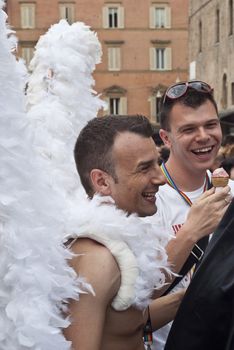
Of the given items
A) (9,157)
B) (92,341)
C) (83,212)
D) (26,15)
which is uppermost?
(26,15)

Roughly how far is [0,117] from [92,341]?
0.66 m

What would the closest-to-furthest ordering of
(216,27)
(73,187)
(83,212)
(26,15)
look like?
(83,212)
(73,187)
(216,27)
(26,15)

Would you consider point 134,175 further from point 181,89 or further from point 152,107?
point 152,107

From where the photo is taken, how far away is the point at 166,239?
2514 mm

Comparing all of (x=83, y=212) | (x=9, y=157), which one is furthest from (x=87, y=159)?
(x=9, y=157)

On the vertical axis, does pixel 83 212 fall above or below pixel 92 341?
above

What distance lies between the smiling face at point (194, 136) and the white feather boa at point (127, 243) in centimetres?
100

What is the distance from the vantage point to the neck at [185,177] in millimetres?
3371

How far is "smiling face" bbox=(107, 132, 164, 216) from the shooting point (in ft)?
7.98

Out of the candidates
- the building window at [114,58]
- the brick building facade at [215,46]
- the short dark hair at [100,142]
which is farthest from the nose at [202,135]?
the building window at [114,58]

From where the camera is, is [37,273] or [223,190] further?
[223,190]

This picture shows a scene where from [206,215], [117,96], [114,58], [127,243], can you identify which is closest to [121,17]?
[114,58]

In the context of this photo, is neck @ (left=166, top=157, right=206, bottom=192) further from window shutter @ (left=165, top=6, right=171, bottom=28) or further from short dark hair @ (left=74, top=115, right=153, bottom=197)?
window shutter @ (left=165, top=6, right=171, bottom=28)

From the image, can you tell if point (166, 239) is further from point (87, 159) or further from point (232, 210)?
point (232, 210)
